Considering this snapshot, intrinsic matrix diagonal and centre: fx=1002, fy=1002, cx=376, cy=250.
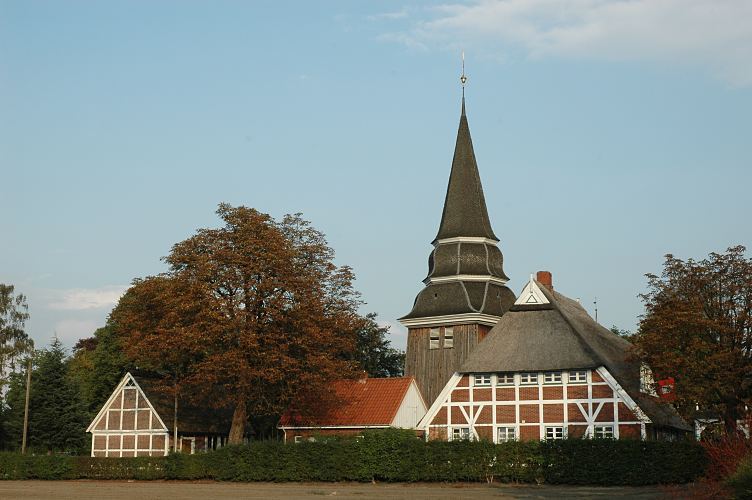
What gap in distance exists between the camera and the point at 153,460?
45688 millimetres

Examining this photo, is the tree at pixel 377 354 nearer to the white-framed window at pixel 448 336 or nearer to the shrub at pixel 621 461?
the white-framed window at pixel 448 336

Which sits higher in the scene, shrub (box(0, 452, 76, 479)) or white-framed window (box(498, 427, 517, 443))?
white-framed window (box(498, 427, 517, 443))

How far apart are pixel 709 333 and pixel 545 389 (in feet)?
32.9

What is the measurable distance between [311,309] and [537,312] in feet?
37.5

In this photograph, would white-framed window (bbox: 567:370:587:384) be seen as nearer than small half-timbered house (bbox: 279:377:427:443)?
Answer: Yes

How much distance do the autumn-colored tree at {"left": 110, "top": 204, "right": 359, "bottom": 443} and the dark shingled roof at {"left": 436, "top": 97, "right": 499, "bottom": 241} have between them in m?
13.6

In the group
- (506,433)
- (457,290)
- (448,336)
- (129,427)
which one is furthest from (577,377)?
(129,427)

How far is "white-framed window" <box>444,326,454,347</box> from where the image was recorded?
58.2m

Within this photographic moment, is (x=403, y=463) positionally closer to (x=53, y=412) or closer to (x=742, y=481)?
(x=742, y=481)

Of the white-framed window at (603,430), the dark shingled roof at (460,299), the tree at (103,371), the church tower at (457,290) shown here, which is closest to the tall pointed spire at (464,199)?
the church tower at (457,290)

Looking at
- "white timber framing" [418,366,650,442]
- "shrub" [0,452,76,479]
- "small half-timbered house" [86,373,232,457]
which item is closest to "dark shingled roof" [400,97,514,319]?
"white timber framing" [418,366,650,442]

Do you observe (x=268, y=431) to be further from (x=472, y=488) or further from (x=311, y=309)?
(x=472, y=488)

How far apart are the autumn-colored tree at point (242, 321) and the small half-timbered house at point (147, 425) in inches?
254

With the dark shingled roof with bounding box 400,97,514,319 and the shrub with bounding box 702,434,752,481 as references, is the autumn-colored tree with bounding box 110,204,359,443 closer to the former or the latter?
the dark shingled roof with bounding box 400,97,514,319
